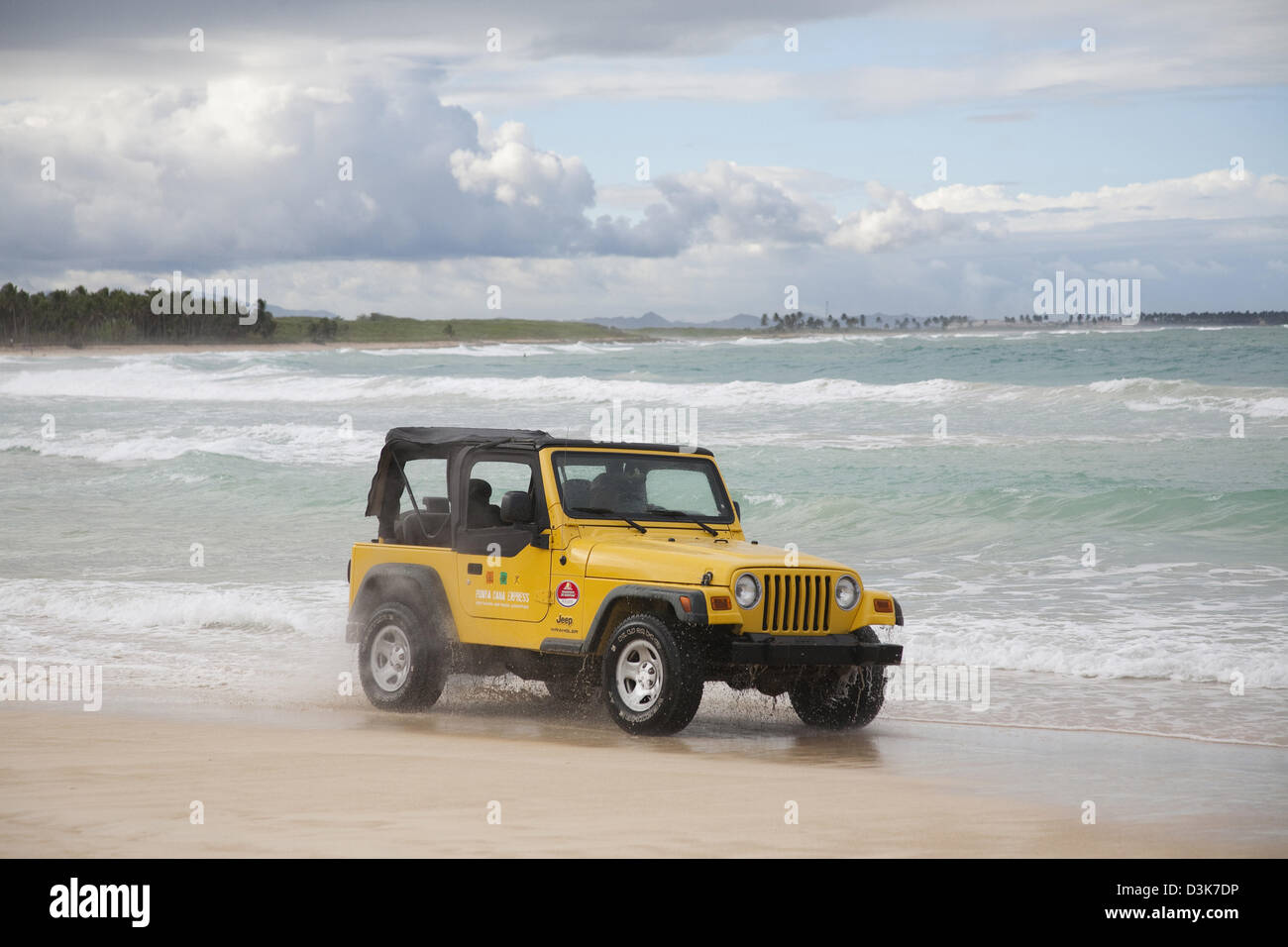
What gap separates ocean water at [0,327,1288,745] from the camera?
12078 millimetres

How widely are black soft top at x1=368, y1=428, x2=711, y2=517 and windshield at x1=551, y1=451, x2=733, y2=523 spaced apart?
92 millimetres

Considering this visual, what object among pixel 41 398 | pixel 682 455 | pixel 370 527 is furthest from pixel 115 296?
pixel 682 455

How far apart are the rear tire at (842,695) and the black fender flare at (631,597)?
1.05m

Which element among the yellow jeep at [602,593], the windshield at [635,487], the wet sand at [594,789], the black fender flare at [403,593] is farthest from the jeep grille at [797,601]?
the black fender flare at [403,593]

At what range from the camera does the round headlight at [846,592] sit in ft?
31.3

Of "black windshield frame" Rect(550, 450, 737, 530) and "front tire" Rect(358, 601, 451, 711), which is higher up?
"black windshield frame" Rect(550, 450, 737, 530)

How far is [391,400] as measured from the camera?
170ft

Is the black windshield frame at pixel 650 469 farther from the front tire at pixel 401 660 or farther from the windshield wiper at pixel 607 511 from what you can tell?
the front tire at pixel 401 660

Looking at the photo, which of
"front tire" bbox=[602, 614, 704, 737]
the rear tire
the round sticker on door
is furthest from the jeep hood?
the rear tire

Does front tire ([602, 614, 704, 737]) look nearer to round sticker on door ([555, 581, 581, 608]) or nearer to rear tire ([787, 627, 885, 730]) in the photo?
round sticker on door ([555, 581, 581, 608])

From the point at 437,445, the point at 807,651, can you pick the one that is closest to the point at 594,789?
the point at 807,651

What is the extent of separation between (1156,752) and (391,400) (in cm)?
4418
